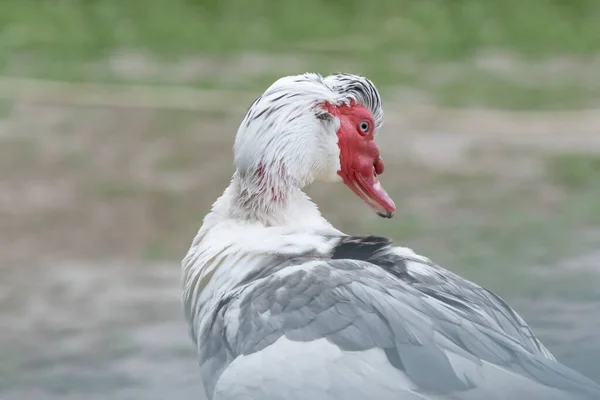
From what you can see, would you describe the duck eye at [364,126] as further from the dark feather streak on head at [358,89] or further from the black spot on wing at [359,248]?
the black spot on wing at [359,248]

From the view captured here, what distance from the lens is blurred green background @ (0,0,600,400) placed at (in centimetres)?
446

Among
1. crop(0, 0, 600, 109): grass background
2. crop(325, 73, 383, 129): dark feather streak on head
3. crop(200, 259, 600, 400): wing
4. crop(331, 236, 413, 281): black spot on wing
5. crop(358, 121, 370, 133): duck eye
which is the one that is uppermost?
crop(0, 0, 600, 109): grass background

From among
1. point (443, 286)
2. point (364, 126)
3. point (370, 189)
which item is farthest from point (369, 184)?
point (443, 286)

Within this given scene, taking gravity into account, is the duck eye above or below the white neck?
above

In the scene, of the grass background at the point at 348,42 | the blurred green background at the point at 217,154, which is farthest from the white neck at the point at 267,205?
the grass background at the point at 348,42

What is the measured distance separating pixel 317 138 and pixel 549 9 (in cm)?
657

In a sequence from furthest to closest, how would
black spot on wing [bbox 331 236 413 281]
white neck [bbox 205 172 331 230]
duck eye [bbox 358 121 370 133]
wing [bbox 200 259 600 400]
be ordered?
duck eye [bbox 358 121 370 133]
white neck [bbox 205 172 331 230]
black spot on wing [bbox 331 236 413 281]
wing [bbox 200 259 600 400]

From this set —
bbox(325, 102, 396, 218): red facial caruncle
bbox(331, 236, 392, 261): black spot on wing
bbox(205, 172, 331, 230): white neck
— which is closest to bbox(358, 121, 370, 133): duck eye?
bbox(325, 102, 396, 218): red facial caruncle

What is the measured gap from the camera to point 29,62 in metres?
8.07

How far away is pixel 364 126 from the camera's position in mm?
3260

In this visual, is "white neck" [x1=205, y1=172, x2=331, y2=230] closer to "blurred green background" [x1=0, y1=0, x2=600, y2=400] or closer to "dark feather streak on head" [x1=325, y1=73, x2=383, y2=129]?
"dark feather streak on head" [x1=325, y1=73, x2=383, y2=129]

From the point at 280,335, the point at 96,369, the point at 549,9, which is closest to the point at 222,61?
the point at 549,9

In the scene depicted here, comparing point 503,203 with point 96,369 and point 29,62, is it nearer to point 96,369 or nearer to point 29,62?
point 96,369

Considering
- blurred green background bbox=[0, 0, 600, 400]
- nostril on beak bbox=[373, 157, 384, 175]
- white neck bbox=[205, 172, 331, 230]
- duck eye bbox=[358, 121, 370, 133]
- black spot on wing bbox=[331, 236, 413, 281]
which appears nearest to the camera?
black spot on wing bbox=[331, 236, 413, 281]
